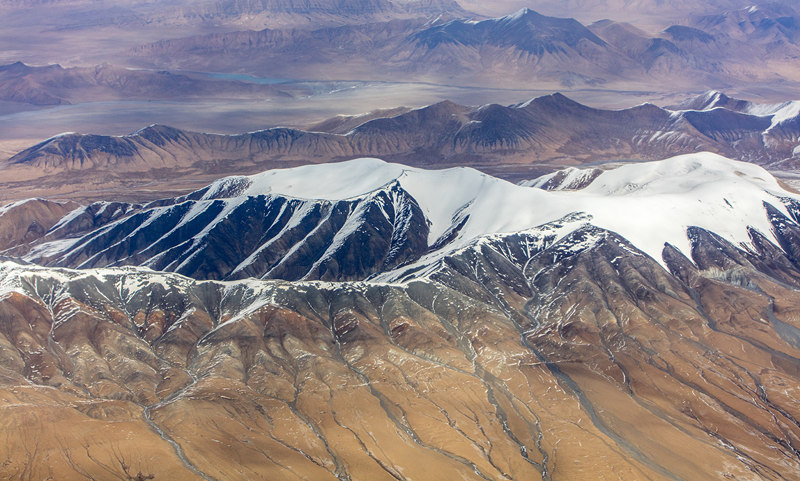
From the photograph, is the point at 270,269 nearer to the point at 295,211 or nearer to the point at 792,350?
the point at 295,211

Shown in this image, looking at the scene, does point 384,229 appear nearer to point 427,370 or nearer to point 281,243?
point 281,243

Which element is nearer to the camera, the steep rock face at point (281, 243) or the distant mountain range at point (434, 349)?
the distant mountain range at point (434, 349)

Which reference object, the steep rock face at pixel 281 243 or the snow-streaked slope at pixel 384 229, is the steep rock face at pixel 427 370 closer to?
the snow-streaked slope at pixel 384 229

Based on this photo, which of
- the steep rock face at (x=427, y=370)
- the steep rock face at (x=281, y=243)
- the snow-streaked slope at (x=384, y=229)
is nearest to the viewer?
the steep rock face at (x=427, y=370)

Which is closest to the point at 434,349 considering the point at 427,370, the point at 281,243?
the point at 427,370

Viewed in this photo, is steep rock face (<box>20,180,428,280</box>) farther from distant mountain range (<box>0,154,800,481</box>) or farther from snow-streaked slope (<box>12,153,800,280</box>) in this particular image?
distant mountain range (<box>0,154,800,481</box>)

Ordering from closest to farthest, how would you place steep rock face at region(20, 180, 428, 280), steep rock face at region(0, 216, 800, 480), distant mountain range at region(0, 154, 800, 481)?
steep rock face at region(0, 216, 800, 480), distant mountain range at region(0, 154, 800, 481), steep rock face at region(20, 180, 428, 280)

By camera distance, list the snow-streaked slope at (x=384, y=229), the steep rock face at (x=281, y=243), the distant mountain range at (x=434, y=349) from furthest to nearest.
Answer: the steep rock face at (x=281, y=243), the snow-streaked slope at (x=384, y=229), the distant mountain range at (x=434, y=349)

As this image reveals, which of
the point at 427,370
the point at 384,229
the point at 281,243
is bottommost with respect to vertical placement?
the point at 427,370

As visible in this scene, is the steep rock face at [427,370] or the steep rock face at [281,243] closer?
the steep rock face at [427,370]

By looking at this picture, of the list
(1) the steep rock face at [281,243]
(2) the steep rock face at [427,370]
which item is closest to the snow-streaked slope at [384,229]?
(1) the steep rock face at [281,243]

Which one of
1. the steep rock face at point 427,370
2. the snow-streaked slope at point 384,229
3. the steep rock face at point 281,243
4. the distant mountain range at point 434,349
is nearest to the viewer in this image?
the steep rock face at point 427,370

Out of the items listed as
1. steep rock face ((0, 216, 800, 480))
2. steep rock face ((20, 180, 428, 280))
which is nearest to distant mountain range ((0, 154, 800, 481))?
steep rock face ((0, 216, 800, 480))

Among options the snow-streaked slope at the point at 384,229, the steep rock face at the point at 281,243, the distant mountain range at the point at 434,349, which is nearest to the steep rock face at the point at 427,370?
the distant mountain range at the point at 434,349
